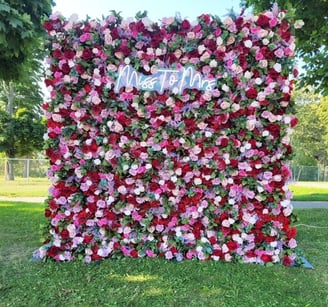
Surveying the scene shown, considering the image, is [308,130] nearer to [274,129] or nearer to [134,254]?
[274,129]

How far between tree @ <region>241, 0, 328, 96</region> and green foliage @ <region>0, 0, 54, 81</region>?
3.69m

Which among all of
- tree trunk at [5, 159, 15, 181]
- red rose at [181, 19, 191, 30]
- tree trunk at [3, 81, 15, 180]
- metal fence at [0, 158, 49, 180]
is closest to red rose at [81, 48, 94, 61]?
red rose at [181, 19, 191, 30]

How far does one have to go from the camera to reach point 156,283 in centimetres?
307

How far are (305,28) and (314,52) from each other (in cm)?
69

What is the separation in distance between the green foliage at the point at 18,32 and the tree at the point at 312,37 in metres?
3.69

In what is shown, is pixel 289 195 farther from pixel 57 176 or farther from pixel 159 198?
pixel 57 176

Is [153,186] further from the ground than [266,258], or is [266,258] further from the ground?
[153,186]

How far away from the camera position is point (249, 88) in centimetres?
354

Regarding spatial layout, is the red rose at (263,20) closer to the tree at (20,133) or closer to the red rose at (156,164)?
the red rose at (156,164)

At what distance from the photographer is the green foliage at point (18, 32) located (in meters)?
4.05

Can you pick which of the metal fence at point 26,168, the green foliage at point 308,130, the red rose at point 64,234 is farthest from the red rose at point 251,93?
the green foliage at point 308,130

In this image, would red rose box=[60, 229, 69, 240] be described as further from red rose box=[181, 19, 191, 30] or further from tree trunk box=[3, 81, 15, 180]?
tree trunk box=[3, 81, 15, 180]

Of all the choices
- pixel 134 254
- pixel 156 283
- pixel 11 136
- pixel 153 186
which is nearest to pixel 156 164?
pixel 153 186

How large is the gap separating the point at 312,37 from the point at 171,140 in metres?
4.19
